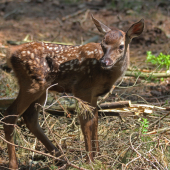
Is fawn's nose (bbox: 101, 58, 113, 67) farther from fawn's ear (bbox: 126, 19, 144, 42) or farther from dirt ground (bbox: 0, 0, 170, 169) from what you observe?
dirt ground (bbox: 0, 0, 170, 169)

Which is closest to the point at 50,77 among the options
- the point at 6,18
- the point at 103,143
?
the point at 103,143

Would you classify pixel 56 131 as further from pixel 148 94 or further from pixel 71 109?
pixel 148 94

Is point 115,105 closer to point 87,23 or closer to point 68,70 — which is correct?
point 68,70

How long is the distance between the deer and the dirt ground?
2064 mm

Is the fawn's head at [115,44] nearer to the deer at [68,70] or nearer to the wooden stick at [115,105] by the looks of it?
the deer at [68,70]

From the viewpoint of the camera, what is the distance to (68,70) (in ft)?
14.5

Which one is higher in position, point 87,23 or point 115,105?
point 87,23

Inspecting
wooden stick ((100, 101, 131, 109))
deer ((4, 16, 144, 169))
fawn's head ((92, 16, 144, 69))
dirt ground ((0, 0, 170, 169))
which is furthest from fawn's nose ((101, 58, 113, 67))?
dirt ground ((0, 0, 170, 169))

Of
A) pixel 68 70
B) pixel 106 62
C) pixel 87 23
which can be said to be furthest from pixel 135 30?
pixel 87 23

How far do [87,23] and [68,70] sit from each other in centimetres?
715

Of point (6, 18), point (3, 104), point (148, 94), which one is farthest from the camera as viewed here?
point (6, 18)

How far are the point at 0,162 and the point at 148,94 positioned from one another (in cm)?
368

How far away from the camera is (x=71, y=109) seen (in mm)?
5531

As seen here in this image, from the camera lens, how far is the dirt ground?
311 inches
